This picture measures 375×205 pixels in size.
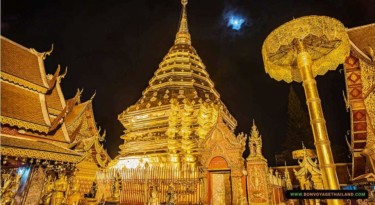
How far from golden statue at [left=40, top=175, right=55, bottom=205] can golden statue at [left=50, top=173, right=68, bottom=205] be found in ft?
0.51

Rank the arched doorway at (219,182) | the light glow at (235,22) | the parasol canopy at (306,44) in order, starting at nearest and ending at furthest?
1. the parasol canopy at (306,44)
2. the arched doorway at (219,182)
3. the light glow at (235,22)

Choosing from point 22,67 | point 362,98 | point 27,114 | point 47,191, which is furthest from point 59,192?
point 362,98

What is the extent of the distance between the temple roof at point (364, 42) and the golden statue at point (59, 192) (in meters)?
11.4

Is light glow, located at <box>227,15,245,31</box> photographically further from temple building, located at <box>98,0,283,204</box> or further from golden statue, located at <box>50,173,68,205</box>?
golden statue, located at <box>50,173,68,205</box>

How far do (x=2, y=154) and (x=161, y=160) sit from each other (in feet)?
25.5

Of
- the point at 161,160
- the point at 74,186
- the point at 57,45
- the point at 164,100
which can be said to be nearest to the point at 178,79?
the point at 164,100

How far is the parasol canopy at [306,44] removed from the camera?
337cm

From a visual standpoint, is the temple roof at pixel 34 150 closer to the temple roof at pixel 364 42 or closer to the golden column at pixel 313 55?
the golden column at pixel 313 55

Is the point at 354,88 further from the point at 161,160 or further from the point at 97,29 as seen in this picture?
the point at 97,29

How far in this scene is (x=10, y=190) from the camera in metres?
6.75

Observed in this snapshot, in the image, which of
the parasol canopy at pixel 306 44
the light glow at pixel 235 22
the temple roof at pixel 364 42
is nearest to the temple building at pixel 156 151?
the temple roof at pixel 364 42

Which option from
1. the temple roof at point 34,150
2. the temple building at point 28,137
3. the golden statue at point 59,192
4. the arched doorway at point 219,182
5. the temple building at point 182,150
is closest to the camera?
the temple roof at point 34,150

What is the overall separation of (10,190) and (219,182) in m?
7.35

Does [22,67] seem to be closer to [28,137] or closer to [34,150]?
[28,137]
